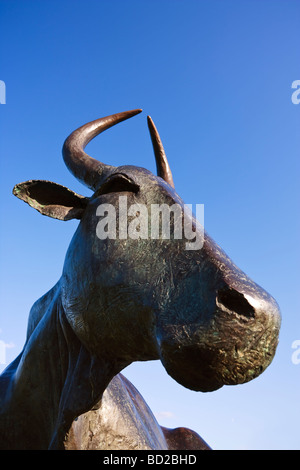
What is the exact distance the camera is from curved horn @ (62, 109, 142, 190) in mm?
3553

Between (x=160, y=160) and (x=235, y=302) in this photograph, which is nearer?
(x=235, y=302)

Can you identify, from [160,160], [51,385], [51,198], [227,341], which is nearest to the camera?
[227,341]

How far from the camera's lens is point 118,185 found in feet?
10.8

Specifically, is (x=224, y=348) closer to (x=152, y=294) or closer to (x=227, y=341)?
(x=227, y=341)

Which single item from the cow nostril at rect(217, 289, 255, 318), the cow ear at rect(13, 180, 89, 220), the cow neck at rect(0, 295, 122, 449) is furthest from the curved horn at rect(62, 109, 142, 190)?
the cow nostril at rect(217, 289, 255, 318)

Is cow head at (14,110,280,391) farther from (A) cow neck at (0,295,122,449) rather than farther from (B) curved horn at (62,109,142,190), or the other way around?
(A) cow neck at (0,295,122,449)

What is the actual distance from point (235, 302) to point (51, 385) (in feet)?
5.54

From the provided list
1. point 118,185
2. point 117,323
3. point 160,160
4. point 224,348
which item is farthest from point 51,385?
point 160,160

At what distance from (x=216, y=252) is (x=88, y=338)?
3.18ft

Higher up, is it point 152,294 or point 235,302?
point 152,294

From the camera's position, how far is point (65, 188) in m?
3.51

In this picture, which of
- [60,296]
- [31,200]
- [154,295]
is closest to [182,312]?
[154,295]

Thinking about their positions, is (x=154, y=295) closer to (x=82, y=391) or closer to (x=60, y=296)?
(x=82, y=391)

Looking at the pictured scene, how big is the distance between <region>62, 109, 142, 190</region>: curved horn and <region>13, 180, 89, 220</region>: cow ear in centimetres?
16
